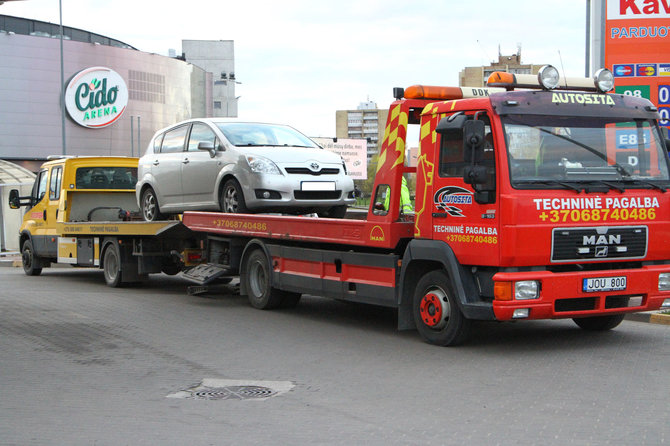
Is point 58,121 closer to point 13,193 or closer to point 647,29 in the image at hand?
point 13,193

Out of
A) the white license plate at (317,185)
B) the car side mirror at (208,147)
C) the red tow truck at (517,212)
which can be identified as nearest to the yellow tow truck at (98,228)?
the car side mirror at (208,147)

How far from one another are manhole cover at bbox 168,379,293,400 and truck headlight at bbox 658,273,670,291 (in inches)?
157

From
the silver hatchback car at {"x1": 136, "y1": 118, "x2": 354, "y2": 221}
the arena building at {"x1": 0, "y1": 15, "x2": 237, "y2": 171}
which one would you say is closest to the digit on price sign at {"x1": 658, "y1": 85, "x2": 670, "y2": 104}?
the silver hatchback car at {"x1": 136, "y1": 118, "x2": 354, "y2": 221}

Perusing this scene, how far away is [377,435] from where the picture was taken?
225 inches

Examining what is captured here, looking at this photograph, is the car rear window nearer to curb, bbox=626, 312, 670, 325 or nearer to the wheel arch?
the wheel arch

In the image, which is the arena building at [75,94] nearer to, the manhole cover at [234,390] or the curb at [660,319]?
the curb at [660,319]

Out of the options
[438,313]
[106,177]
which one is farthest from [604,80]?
[106,177]

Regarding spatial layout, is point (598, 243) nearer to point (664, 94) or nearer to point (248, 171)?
point (248, 171)

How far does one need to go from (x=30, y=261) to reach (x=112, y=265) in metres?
4.40

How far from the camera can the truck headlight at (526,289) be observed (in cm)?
823

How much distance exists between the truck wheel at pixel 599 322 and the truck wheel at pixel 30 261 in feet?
44.2

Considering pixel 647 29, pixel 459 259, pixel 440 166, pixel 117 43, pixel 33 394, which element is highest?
pixel 117 43

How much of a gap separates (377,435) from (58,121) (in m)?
61.2

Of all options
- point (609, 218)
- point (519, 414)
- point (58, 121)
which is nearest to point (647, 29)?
point (609, 218)
